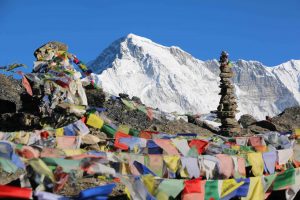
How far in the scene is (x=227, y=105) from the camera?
32531mm

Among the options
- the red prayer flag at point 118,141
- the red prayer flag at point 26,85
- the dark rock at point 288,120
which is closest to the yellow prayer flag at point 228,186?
the red prayer flag at point 118,141

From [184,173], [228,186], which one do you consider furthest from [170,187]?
[184,173]

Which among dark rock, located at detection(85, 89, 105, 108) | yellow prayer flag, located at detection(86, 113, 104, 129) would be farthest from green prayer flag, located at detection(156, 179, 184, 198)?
dark rock, located at detection(85, 89, 105, 108)

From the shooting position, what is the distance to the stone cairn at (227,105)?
31.1m

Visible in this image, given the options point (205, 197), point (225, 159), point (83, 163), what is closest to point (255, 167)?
point (225, 159)

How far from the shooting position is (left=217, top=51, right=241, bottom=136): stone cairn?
31109 millimetres

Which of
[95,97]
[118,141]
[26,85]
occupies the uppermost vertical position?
[95,97]

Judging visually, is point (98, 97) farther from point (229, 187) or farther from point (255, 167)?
point (229, 187)

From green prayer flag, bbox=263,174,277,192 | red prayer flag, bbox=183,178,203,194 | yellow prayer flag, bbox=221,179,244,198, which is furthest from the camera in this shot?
green prayer flag, bbox=263,174,277,192

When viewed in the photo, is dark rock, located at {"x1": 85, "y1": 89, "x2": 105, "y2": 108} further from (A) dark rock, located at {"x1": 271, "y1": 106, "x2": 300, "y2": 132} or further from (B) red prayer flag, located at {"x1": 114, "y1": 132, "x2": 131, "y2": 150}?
(A) dark rock, located at {"x1": 271, "y1": 106, "x2": 300, "y2": 132}

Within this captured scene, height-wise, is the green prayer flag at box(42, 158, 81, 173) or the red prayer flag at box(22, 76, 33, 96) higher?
the red prayer flag at box(22, 76, 33, 96)

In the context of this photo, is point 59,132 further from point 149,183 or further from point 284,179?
point 284,179

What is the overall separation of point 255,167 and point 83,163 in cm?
540

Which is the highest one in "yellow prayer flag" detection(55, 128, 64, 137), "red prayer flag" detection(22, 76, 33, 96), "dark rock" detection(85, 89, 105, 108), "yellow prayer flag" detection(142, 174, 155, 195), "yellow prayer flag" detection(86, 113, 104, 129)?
"dark rock" detection(85, 89, 105, 108)
